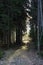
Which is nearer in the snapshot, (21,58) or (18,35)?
(21,58)

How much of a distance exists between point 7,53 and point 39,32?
2.58m

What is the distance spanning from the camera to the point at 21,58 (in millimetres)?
12742

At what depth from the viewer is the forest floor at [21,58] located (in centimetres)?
1193

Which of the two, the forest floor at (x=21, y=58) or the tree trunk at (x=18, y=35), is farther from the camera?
the tree trunk at (x=18, y=35)

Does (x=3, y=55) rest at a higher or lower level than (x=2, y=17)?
lower

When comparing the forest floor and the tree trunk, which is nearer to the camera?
the forest floor

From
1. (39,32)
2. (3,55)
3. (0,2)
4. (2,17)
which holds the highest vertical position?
(0,2)

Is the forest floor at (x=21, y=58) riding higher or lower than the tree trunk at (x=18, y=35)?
lower

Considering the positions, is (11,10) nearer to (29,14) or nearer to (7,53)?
(29,14)

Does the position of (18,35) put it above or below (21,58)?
above

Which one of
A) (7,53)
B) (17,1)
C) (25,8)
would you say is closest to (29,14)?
(25,8)

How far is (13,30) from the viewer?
55.1ft

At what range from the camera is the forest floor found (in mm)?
11927

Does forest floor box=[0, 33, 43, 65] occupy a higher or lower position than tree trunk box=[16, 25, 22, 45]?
lower
